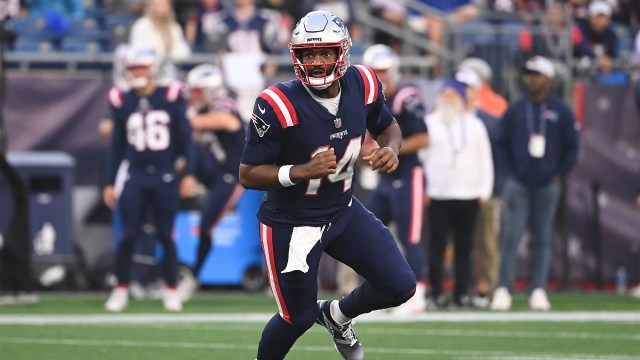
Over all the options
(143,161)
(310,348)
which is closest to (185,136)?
(143,161)

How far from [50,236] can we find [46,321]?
2994 millimetres

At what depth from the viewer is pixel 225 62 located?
14234mm

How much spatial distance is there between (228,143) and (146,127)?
1.36 meters

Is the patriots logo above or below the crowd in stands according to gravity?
below

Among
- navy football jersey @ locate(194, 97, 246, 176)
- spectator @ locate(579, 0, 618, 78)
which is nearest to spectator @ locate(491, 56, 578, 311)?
navy football jersey @ locate(194, 97, 246, 176)

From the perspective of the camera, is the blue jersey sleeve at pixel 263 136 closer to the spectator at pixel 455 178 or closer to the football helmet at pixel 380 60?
the football helmet at pixel 380 60

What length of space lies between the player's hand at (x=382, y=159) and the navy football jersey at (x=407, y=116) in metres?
4.37

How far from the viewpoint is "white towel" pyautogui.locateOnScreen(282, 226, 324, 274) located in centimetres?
674

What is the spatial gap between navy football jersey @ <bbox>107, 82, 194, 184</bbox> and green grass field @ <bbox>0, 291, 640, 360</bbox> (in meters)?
1.22

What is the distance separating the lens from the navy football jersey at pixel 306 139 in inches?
261

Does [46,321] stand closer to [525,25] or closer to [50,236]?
[50,236]

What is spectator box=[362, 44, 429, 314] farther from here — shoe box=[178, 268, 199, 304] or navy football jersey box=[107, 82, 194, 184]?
shoe box=[178, 268, 199, 304]

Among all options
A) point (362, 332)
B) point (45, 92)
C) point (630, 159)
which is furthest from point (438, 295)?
point (45, 92)

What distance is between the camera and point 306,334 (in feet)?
32.5
